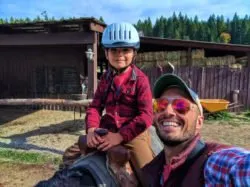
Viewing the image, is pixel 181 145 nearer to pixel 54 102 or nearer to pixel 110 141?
pixel 110 141

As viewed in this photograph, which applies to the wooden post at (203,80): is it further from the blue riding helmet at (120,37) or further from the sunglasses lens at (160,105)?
the sunglasses lens at (160,105)

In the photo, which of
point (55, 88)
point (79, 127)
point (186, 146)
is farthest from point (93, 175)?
point (55, 88)

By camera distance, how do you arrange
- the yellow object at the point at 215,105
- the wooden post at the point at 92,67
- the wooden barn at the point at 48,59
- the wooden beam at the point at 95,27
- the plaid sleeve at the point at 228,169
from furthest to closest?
the wooden barn at the point at 48,59 < the wooden post at the point at 92,67 < the yellow object at the point at 215,105 < the wooden beam at the point at 95,27 < the plaid sleeve at the point at 228,169

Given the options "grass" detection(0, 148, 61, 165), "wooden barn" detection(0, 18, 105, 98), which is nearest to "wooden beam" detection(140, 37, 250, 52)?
"wooden barn" detection(0, 18, 105, 98)

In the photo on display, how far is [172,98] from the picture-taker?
5.29 ft

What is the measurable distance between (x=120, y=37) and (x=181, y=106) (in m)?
1.19

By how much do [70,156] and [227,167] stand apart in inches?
63.5

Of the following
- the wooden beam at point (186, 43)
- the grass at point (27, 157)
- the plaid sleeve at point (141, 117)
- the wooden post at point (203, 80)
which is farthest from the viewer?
the wooden beam at point (186, 43)

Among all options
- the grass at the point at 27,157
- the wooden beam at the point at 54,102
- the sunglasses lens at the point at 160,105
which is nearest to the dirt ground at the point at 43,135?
the grass at the point at 27,157

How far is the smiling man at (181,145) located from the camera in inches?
48.8

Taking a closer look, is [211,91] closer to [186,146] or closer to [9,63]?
[9,63]

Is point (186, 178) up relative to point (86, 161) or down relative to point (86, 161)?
up

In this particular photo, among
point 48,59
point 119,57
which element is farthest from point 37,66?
point 119,57

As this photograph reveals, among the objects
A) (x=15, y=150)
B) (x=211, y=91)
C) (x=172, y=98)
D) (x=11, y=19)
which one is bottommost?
(x=15, y=150)
